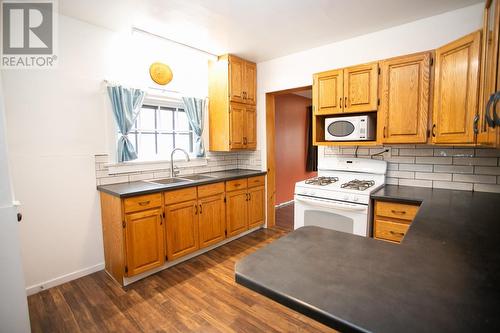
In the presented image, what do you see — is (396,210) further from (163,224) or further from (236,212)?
(163,224)

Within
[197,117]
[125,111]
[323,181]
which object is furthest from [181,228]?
[323,181]

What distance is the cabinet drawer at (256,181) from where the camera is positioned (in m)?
3.56

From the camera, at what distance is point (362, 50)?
2877 mm

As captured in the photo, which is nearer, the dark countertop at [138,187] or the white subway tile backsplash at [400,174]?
the dark countertop at [138,187]

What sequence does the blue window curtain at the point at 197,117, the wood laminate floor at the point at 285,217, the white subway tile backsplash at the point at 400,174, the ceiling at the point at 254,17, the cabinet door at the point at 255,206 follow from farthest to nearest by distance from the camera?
1. the wood laminate floor at the point at 285,217
2. the cabinet door at the point at 255,206
3. the blue window curtain at the point at 197,117
4. the white subway tile backsplash at the point at 400,174
5. the ceiling at the point at 254,17

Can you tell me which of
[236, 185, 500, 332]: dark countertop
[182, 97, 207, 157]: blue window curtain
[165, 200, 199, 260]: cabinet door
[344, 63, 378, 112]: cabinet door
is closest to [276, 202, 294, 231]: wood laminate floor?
[165, 200, 199, 260]: cabinet door

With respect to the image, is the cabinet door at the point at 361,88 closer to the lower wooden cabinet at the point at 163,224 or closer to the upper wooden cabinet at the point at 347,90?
the upper wooden cabinet at the point at 347,90

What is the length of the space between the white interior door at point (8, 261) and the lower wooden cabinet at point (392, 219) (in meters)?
2.62

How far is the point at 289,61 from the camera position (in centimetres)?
349

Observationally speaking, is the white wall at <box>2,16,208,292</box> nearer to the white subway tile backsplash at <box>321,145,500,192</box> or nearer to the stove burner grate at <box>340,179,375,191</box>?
the stove burner grate at <box>340,179,375,191</box>

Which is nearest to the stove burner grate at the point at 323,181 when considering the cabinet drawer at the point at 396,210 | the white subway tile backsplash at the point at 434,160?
the cabinet drawer at the point at 396,210

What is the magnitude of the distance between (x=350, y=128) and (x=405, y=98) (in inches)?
21.6

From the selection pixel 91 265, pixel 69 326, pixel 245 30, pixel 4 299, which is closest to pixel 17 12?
pixel 245 30

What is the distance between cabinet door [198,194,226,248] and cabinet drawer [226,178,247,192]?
161 mm
